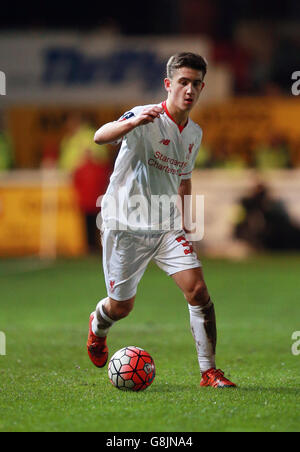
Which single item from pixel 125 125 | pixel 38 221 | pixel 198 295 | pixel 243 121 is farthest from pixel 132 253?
pixel 243 121

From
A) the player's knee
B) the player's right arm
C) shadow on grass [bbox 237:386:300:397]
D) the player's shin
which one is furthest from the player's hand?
shadow on grass [bbox 237:386:300:397]

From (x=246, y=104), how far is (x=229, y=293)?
8161mm

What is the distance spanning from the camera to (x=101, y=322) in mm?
6457

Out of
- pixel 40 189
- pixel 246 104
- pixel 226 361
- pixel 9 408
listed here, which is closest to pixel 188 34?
pixel 246 104

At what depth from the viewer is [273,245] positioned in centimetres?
1691

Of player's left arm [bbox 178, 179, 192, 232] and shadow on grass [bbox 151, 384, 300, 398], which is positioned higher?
player's left arm [bbox 178, 179, 192, 232]

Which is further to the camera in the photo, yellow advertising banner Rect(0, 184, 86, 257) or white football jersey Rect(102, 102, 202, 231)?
yellow advertising banner Rect(0, 184, 86, 257)

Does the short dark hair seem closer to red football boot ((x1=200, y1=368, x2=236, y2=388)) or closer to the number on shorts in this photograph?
the number on shorts

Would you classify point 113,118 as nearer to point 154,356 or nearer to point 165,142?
point 154,356

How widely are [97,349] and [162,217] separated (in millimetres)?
1199

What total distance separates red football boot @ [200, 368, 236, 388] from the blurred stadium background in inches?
426

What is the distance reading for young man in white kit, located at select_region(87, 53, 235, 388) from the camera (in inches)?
231

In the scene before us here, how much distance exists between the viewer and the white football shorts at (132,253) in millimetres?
6125
